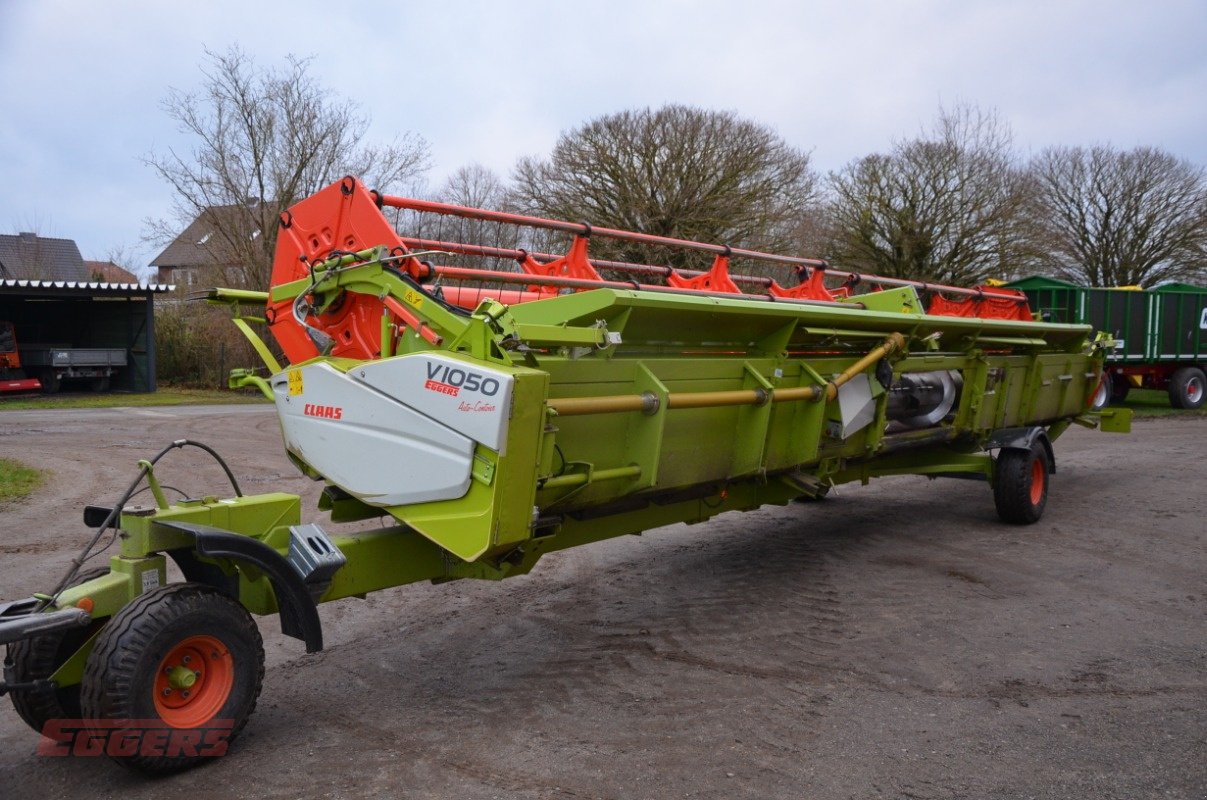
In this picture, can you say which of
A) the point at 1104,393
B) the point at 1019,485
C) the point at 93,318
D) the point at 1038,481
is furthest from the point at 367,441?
the point at 93,318

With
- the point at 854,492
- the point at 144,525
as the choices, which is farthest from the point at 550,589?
the point at 854,492

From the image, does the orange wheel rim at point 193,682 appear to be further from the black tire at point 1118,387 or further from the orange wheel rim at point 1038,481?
the black tire at point 1118,387

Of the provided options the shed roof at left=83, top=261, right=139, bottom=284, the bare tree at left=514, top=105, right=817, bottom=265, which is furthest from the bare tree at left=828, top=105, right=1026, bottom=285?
the shed roof at left=83, top=261, right=139, bottom=284

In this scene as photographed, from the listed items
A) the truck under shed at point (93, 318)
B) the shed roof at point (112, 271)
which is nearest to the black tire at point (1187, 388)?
the truck under shed at point (93, 318)

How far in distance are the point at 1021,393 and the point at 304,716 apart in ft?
21.0

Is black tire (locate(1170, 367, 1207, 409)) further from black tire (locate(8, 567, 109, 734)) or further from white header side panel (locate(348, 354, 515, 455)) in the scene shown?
black tire (locate(8, 567, 109, 734))

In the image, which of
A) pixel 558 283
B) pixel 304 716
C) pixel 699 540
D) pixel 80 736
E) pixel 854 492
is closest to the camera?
pixel 80 736

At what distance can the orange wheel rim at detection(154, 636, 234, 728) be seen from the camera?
10.7ft

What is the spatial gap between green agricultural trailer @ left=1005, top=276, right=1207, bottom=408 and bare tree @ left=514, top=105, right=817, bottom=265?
5772mm

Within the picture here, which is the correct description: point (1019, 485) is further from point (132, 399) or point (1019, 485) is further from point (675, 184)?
point (132, 399)

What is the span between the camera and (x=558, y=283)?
5000 mm

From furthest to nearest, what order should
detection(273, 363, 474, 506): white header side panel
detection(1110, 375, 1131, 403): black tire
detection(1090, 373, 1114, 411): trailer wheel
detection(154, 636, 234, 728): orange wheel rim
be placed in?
detection(1110, 375, 1131, 403): black tire
detection(1090, 373, 1114, 411): trailer wheel
detection(273, 363, 474, 506): white header side panel
detection(154, 636, 234, 728): orange wheel rim

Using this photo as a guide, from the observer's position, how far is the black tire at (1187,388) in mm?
18609

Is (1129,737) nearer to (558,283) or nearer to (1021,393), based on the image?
(558,283)
